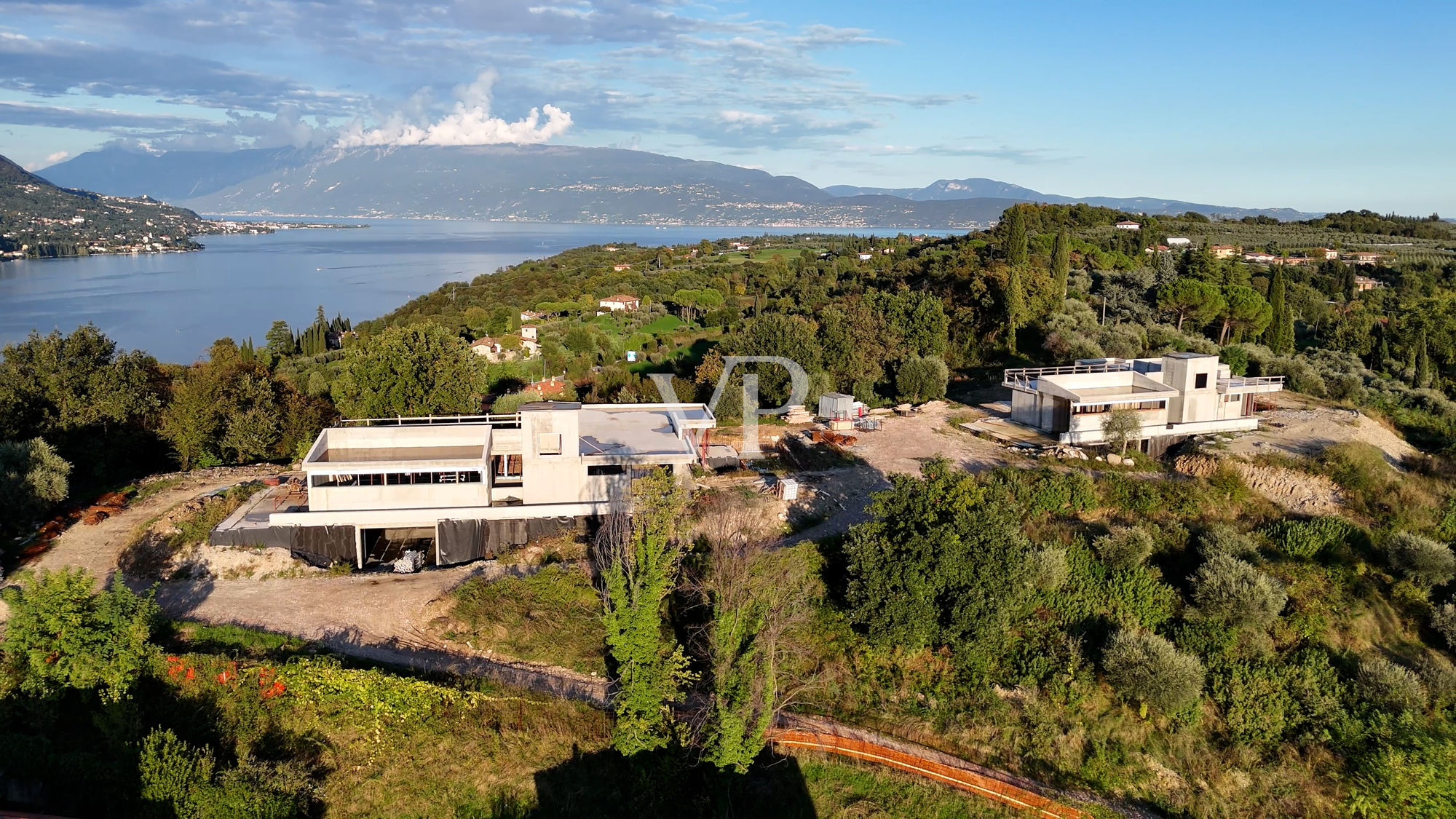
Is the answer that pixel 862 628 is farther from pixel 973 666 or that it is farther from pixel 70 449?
pixel 70 449

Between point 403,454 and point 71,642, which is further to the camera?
point 403,454

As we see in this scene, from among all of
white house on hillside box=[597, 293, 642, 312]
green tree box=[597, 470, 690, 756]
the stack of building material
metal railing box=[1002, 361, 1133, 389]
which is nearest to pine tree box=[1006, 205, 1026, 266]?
metal railing box=[1002, 361, 1133, 389]

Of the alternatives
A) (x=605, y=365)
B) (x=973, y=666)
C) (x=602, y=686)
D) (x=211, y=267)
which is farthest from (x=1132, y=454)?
(x=211, y=267)

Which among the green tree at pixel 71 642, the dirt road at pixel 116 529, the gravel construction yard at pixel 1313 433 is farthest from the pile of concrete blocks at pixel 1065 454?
the dirt road at pixel 116 529

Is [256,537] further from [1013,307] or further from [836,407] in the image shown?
[1013,307]

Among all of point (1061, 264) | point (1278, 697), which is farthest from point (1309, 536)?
point (1061, 264)

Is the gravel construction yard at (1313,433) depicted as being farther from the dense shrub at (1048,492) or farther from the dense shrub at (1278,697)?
the dense shrub at (1278,697)

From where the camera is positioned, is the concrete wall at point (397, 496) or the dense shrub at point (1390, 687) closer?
the dense shrub at point (1390, 687)
